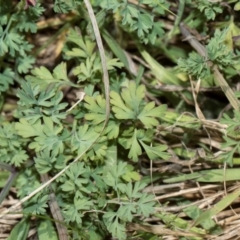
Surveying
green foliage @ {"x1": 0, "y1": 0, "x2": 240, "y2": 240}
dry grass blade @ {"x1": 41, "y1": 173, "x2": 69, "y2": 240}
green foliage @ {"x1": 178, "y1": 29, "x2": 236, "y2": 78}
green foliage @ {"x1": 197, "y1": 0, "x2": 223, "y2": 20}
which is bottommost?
dry grass blade @ {"x1": 41, "y1": 173, "x2": 69, "y2": 240}

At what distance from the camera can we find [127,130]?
1.81 m

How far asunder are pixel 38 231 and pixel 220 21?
957 mm

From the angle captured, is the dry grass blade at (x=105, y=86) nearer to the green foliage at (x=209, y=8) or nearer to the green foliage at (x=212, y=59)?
the green foliage at (x=212, y=59)

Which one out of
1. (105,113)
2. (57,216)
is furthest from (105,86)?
(57,216)

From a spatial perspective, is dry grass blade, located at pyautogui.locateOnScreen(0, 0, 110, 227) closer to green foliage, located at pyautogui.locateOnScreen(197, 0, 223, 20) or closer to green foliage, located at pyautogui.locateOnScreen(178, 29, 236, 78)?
green foliage, located at pyautogui.locateOnScreen(178, 29, 236, 78)

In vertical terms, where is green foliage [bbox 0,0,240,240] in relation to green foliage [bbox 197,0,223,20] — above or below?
below

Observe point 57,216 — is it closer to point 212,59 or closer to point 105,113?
point 105,113

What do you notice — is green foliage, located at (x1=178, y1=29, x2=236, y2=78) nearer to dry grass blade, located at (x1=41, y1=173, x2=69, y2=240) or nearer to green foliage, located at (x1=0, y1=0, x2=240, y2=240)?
green foliage, located at (x1=0, y1=0, x2=240, y2=240)

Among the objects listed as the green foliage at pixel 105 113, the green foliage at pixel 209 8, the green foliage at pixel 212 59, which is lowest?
the green foliage at pixel 105 113

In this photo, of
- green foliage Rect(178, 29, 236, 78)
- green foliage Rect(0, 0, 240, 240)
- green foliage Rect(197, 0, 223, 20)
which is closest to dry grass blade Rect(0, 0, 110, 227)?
green foliage Rect(0, 0, 240, 240)

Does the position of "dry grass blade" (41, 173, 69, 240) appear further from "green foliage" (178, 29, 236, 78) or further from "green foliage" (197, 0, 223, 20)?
"green foliage" (197, 0, 223, 20)

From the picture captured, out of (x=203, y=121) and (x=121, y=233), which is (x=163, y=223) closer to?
(x=121, y=233)

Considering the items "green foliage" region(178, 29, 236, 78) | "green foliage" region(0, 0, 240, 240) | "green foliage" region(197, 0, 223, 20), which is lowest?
"green foliage" region(0, 0, 240, 240)

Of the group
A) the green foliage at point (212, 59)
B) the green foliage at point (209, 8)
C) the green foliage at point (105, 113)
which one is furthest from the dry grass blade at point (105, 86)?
the green foliage at point (209, 8)
